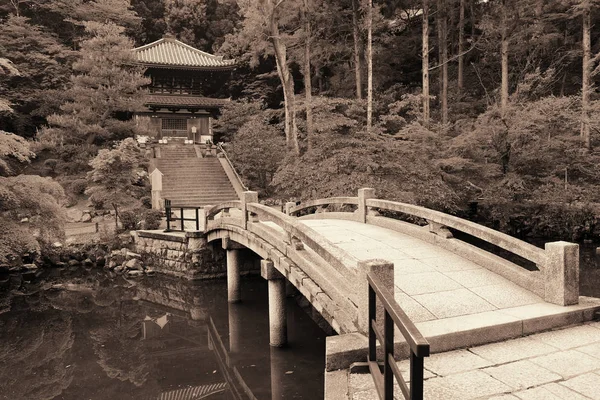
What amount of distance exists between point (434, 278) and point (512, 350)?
1.96 metres

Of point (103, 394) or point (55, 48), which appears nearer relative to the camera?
point (103, 394)

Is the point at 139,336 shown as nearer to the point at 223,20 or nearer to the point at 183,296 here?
the point at 183,296

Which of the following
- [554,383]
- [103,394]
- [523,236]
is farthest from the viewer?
[523,236]

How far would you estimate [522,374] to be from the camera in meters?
4.07

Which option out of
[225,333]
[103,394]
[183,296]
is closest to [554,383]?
[103,394]

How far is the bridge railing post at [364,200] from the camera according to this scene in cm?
1089

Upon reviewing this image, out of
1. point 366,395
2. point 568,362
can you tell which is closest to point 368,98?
point 568,362

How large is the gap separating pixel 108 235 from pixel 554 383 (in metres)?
16.2

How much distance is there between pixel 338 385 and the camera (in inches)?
159

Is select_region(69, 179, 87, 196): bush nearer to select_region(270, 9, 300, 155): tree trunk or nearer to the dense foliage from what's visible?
the dense foliage

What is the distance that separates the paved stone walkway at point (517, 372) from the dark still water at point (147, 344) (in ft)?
12.4

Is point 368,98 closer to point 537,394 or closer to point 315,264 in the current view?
point 315,264

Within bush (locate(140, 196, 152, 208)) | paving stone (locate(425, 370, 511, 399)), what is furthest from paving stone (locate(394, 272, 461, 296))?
bush (locate(140, 196, 152, 208))

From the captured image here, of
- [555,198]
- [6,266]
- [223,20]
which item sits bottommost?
[6,266]
